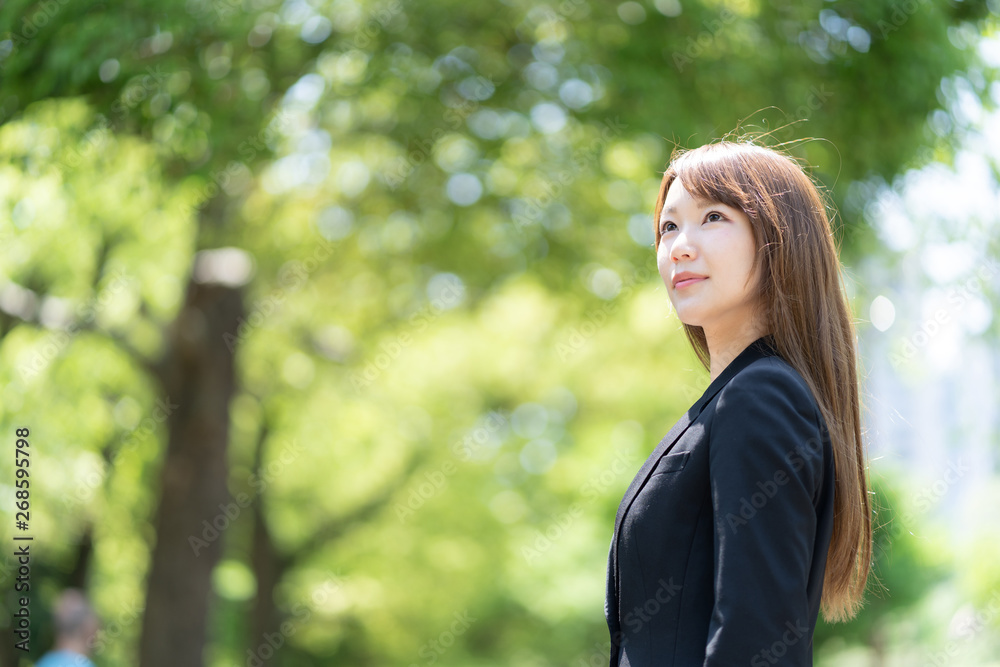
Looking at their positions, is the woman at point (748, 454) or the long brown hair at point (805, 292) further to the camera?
the long brown hair at point (805, 292)

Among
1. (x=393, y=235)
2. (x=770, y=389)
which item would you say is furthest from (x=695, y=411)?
(x=393, y=235)

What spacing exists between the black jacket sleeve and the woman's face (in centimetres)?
19

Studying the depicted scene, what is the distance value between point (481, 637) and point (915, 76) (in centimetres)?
2073

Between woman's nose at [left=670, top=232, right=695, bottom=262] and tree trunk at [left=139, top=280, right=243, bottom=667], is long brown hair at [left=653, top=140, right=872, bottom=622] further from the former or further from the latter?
tree trunk at [left=139, top=280, right=243, bottom=667]

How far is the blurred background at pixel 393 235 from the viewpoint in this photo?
5.73 meters

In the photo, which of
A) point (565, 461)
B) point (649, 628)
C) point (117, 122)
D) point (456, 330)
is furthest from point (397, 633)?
point (649, 628)

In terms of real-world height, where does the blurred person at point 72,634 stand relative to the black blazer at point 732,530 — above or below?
below

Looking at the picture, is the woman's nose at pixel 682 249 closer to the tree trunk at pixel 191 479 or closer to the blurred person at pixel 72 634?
the blurred person at pixel 72 634

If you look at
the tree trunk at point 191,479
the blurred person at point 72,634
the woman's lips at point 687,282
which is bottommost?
the tree trunk at point 191,479

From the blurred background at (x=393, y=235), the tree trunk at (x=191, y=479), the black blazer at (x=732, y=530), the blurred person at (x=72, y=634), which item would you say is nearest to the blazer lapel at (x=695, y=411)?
the black blazer at (x=732, y=530)

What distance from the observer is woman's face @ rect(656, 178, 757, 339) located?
1689mm

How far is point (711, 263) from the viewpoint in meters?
1.69

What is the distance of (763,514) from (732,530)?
0.19ft

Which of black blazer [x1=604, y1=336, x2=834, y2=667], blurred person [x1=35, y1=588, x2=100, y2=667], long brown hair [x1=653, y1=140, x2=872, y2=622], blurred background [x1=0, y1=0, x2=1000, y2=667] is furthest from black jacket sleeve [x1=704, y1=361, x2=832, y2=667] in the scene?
blurred person [x1=35, y1=588, x2=100, y2=667]
